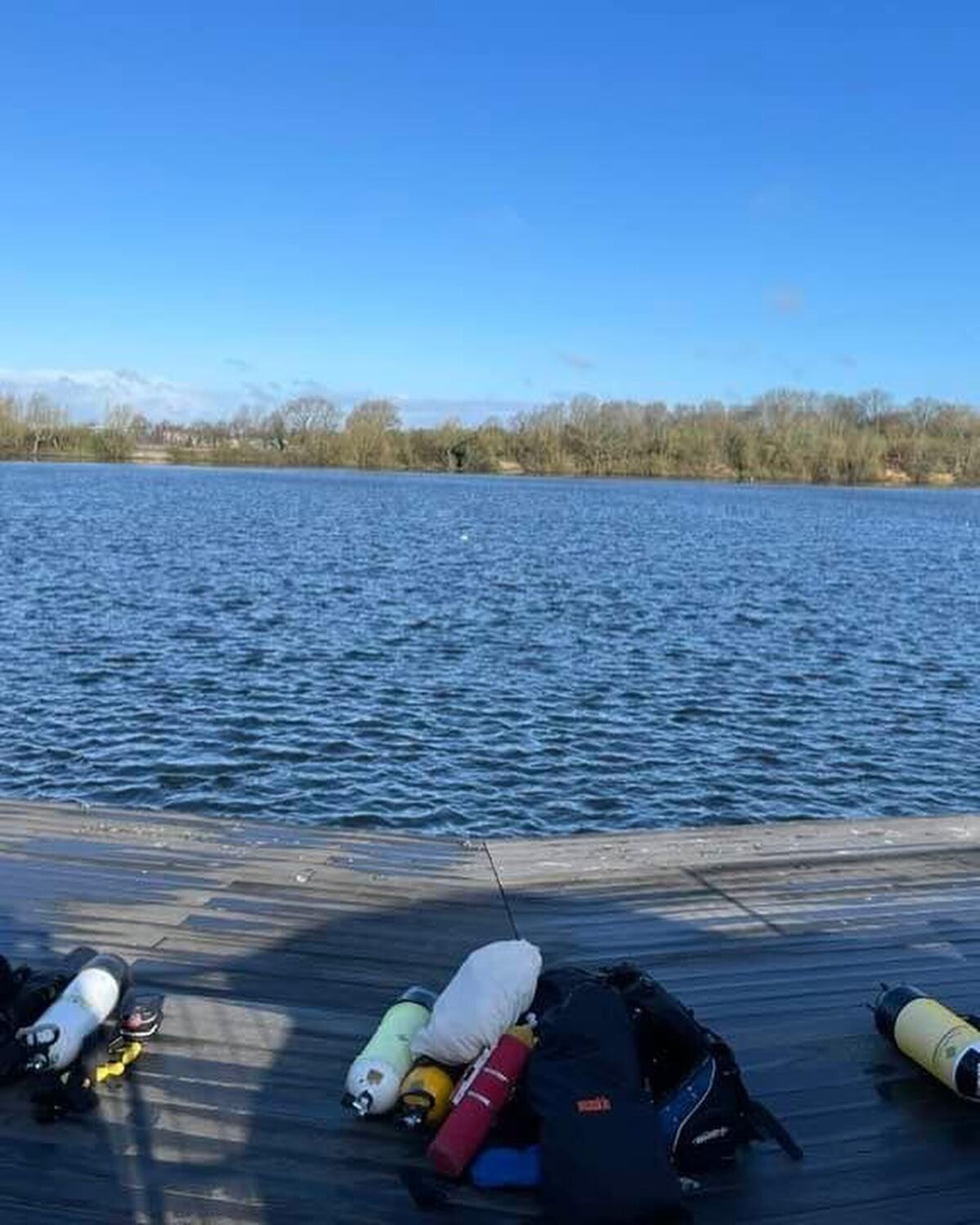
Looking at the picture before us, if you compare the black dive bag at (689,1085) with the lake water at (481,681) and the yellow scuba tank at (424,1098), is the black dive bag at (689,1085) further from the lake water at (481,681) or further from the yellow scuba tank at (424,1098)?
the lake water at (481,681)

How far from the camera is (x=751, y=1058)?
452 cm

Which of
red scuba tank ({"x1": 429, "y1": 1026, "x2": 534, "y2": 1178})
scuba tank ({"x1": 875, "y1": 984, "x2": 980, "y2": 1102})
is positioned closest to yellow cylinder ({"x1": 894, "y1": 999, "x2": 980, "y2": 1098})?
scuba tank ({"x1": 875, "y1": 984, "x2": 980, "y2": 1102})

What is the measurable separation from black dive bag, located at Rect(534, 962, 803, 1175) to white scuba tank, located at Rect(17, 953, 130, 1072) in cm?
168

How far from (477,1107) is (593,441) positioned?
10669 centimetres

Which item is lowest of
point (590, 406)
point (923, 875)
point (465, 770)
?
point (465, 770)

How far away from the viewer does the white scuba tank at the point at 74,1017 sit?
3.97 metres

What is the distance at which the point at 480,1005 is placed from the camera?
13.2ft

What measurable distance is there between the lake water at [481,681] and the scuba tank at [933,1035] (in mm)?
6062

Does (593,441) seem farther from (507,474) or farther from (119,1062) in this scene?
(119,1062)

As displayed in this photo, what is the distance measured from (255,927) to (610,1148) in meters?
2.94

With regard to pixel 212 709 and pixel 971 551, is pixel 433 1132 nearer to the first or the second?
pixel 212 709

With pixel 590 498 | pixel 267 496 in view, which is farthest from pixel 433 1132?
pixel 590 498

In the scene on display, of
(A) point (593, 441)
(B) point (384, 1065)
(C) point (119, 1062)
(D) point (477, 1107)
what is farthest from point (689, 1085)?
(A) point (593, 441)

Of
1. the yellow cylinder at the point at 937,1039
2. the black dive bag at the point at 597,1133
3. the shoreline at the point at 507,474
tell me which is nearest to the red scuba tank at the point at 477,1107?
the black dive bag at the point at 597,1133
